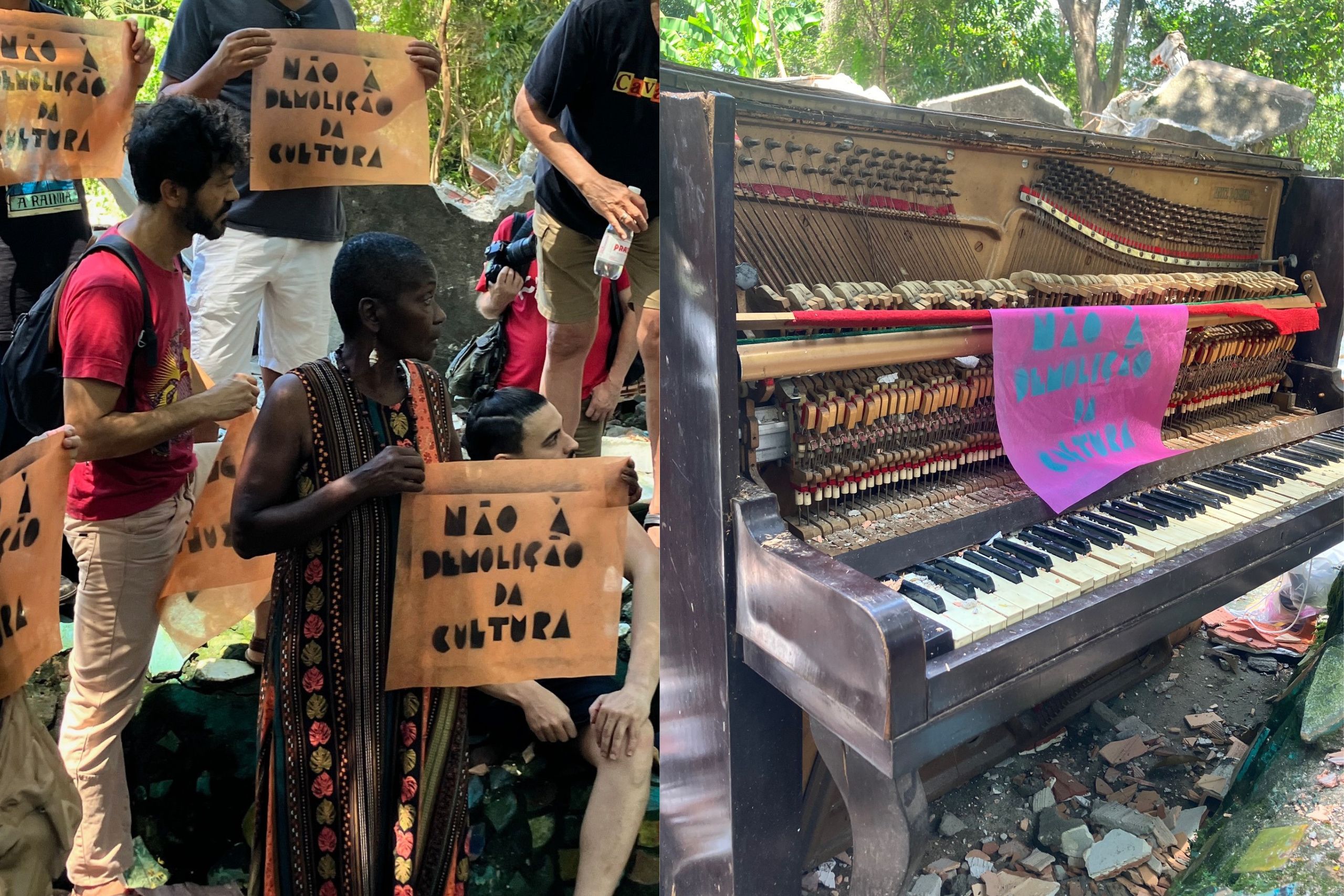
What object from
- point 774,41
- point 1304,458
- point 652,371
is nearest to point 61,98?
point 652,371

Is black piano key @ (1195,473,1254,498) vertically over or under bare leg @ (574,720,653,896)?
over

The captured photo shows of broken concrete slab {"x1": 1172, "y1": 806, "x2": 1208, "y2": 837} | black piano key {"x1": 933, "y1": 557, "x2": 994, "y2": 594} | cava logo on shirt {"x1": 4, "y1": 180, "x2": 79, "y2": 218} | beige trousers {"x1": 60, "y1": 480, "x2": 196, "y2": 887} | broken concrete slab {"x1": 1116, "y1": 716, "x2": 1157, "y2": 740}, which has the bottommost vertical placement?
broken concrete slab {"x1": 1172, "y1": 806, "x2": 1208, "y2": 837}

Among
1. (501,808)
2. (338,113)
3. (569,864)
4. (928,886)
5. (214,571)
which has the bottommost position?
(928,886)

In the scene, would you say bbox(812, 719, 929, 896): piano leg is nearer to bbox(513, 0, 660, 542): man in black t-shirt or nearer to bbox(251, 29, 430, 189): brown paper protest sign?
bbox(513, 0, 660, 542): man in black t-shirt

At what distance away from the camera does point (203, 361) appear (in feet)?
3.98

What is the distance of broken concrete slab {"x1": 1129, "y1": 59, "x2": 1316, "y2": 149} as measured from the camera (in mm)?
2400

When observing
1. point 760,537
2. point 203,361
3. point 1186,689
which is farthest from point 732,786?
point 1186,689

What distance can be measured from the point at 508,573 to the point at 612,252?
21.3 inches

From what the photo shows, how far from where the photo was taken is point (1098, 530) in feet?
7.14

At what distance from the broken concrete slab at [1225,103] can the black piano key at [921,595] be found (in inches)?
56.5

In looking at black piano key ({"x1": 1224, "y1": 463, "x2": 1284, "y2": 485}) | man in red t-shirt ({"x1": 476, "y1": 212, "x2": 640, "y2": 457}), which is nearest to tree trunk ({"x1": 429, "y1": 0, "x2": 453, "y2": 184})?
man in red t-shirt ({"x1": 476, "y1": 212, "x2": 640, "y2": 457})

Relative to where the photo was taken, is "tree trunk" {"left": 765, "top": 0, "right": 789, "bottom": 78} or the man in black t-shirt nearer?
the man in black t-shirt

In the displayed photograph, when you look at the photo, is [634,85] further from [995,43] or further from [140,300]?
[995,43]

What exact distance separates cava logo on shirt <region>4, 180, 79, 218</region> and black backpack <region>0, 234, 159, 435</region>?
0.09m
